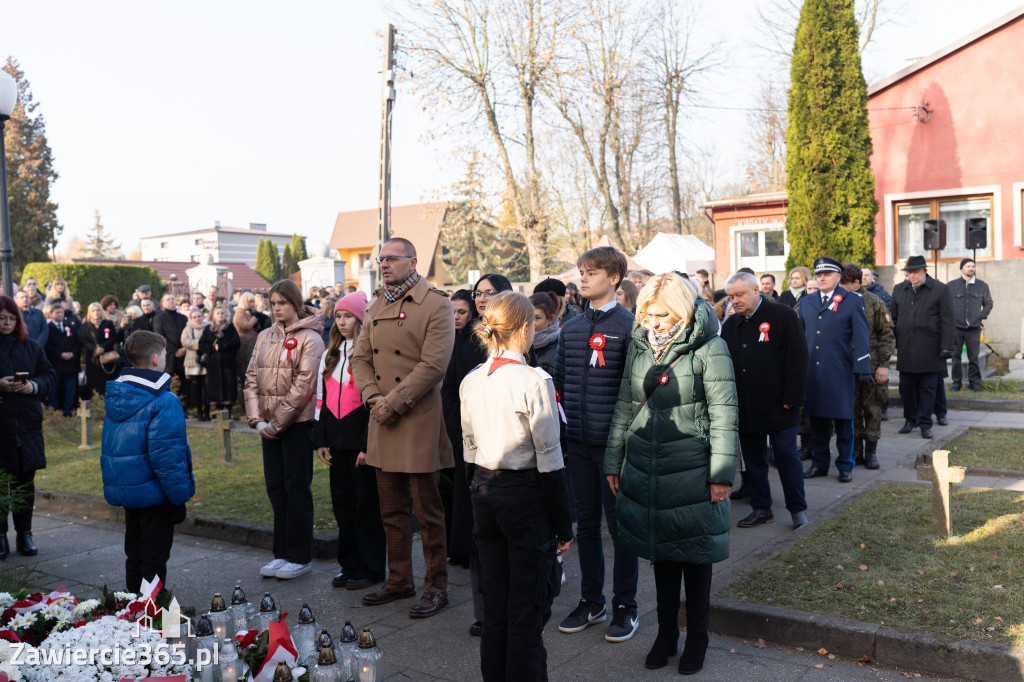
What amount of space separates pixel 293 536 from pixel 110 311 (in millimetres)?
11226

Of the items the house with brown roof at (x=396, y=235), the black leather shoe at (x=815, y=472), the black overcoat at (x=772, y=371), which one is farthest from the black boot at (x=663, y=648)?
the house with brown roof at (x=396, y=235)

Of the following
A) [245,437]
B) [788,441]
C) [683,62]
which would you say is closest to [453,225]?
[683,62]

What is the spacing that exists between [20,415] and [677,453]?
5551 millimetres

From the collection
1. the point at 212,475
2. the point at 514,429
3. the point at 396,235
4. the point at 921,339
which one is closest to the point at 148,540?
the point at 514,429

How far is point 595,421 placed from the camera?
492cm

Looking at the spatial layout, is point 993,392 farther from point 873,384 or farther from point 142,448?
point 142,448

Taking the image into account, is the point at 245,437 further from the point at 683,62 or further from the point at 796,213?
the point at 683,62

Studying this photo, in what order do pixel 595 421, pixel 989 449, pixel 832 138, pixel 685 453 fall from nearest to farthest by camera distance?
pixel 685 453 < pixel 595 421 < pixel 989 449 < pixel 832 138

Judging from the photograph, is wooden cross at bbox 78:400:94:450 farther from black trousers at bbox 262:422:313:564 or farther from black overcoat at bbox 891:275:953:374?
black overcoat at bbox 891:275:953:374

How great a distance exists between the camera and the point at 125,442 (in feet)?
16.4

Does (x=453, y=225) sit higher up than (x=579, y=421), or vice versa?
(x=453, y=225)

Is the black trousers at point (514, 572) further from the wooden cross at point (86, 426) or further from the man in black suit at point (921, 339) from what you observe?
the wooden cross at point (86, 426)

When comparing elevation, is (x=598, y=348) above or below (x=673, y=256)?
below

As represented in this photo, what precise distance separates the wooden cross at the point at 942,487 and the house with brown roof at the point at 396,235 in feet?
195
